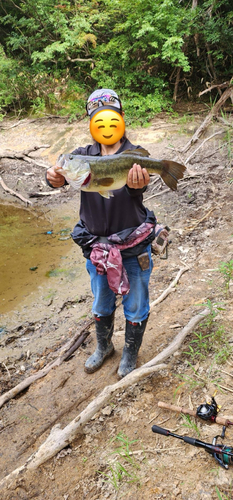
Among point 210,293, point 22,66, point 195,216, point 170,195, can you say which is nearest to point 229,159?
point 170,195

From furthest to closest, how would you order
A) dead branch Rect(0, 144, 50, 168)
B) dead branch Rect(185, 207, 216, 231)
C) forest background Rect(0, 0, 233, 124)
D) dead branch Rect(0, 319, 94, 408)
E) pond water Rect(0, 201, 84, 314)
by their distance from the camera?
dead branch Rect(0, 144, 50, 168) → forest background Rect(0, 0, 233, 124) → dead branch Rect(185, 207, 216, 231) → pond water Rect(0, 201, 84, 314) → dead branch Rect(0, 319, 94, 408)

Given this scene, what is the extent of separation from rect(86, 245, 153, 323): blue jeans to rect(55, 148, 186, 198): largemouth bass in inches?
27.3

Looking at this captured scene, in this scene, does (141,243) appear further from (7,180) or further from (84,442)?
(7,180)

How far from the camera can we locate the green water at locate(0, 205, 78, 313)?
556cm

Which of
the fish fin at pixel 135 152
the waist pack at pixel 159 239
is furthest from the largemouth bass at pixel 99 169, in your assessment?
the waist pack at pixel 159 239

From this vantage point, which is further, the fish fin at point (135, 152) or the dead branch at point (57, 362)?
the dead branch at point (57, 362)

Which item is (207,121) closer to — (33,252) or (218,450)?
(33,252)

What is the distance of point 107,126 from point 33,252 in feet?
14.3

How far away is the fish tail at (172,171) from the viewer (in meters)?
2.57

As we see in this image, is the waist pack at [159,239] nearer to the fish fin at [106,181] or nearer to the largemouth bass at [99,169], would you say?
the largemouth bass at [99,169]

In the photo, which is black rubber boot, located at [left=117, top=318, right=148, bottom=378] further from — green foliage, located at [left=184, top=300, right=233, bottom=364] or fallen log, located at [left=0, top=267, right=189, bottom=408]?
fallen log, located at [left=0, top=267, right=189, bottom=408]

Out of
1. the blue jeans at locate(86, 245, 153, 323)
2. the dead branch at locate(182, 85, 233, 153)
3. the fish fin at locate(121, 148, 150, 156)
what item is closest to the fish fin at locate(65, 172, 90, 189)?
the fish fin at locate(121, 148, 150, 156)

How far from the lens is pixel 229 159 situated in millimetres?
7613

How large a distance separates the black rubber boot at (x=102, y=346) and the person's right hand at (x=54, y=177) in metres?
1.34
